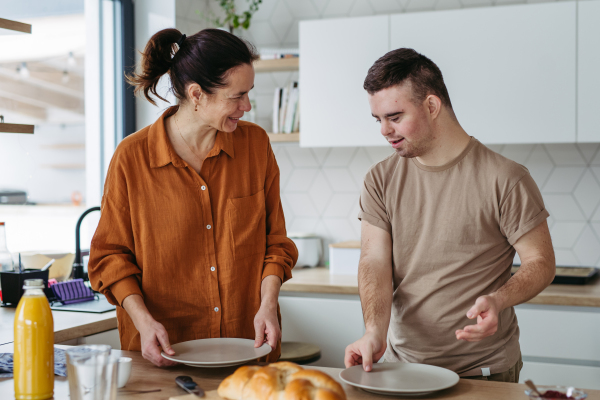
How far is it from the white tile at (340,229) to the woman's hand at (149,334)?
2.02 m

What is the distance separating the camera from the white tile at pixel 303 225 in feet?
11.4

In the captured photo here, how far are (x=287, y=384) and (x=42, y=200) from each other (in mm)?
2178

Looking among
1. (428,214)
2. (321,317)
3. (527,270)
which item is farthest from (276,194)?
(321,317)

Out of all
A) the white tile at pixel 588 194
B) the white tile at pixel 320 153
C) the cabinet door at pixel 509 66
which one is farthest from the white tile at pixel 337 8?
the white tile at pixel 588 194

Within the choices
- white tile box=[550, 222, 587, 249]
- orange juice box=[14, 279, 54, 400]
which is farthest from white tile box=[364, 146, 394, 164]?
orange juice box=[14, 279, 54, 400]

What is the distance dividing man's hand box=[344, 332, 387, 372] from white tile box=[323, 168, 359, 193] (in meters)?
2.01

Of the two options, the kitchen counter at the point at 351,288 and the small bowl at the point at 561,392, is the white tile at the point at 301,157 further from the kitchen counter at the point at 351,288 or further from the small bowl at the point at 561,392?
the small bowl at the point at 561,392

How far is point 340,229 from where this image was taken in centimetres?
341

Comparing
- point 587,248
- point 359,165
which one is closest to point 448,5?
point 359,165

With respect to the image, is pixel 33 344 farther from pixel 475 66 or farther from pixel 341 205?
pixel 341 205

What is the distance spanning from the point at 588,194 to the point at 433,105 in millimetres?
1758

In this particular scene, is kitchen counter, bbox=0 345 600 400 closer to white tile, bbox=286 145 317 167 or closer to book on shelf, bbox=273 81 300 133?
book on shelf, bbox=273 81 300 133

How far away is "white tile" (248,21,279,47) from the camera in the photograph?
351 cm

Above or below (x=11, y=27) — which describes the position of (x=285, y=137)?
below
